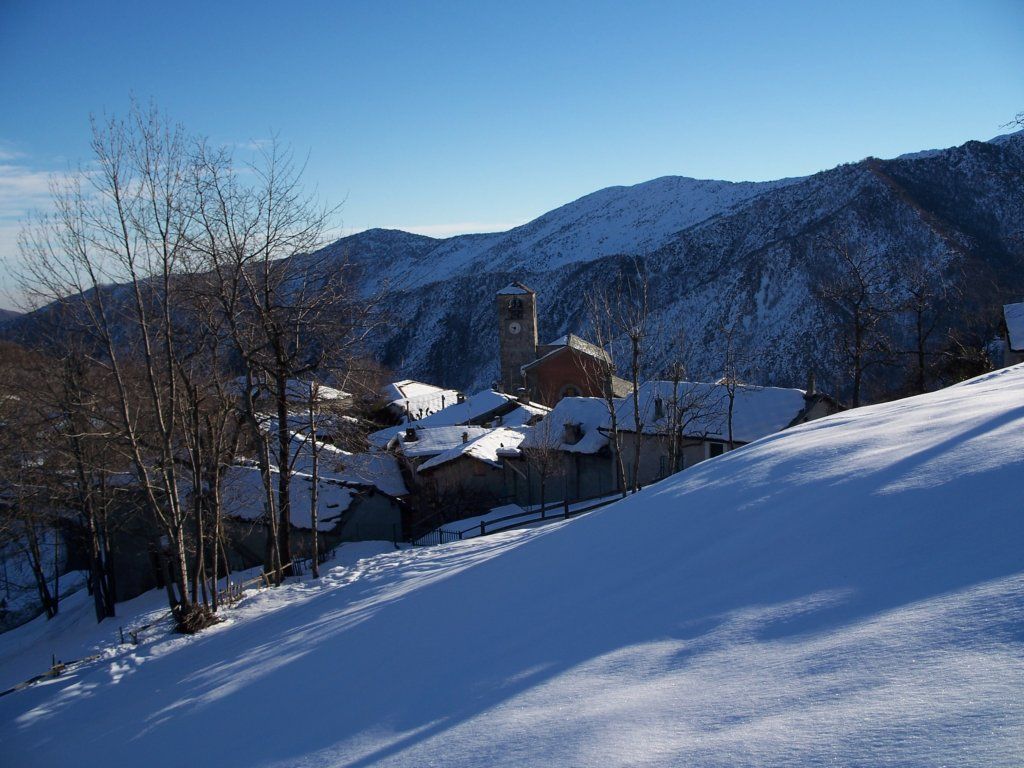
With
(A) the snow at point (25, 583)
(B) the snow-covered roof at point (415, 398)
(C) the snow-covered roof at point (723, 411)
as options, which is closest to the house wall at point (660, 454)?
(C) the snow-covered roof at point (723, 411)

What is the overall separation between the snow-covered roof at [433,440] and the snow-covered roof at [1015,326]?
21.1m

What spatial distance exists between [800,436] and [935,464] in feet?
11.9

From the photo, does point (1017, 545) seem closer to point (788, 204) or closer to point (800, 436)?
point (800, 436)

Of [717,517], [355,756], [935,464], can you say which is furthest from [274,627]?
[935,464]

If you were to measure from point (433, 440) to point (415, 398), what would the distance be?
23507mm

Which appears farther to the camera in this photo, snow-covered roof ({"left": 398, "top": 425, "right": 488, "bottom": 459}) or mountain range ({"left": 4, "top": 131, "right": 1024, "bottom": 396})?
mountain range ({"left": 4, "top": 131, "right": 1024, "bottom": 396})

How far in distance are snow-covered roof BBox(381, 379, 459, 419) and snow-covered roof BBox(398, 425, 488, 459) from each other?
16.2 meters

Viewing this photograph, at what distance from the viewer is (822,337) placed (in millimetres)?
58500

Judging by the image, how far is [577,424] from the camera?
30.0m

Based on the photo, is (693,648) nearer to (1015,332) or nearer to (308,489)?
(308,489)

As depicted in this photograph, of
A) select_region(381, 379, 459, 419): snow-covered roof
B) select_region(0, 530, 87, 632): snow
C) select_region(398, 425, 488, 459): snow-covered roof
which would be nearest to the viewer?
select_region(0, 530, 87, 632): snow

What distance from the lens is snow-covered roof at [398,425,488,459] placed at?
3162cm

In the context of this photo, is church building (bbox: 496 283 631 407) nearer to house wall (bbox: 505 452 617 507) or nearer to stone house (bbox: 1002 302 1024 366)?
house wall (bbox: 505 452 617 507)

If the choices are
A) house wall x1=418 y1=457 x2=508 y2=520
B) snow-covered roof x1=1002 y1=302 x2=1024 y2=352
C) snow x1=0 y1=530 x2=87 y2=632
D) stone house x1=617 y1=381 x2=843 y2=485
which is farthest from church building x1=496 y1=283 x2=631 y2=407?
snow x1=0 y1=530 x2=87 y2=632
